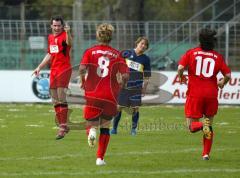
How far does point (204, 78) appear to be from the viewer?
13375 millimetres

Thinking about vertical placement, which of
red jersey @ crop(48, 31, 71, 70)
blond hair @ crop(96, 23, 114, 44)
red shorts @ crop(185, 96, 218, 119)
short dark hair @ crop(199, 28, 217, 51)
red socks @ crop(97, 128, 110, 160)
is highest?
blond hair @ crop(96, 23, 114, 44)

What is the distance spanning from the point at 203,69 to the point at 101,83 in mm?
1654

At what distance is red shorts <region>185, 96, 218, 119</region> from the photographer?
13375 millimetres

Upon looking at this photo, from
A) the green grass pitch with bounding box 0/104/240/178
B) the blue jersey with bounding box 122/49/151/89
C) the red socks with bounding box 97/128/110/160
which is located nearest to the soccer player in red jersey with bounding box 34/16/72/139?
the green grass pitch with bounding box 0/104/240/178

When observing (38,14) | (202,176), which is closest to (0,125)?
(202,176)

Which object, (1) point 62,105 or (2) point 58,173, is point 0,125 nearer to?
(1) point 62,105

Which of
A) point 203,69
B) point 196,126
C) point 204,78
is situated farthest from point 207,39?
point 196,126

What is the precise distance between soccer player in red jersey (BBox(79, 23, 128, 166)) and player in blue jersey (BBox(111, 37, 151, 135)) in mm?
4538

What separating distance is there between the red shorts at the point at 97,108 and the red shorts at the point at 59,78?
3.91 m

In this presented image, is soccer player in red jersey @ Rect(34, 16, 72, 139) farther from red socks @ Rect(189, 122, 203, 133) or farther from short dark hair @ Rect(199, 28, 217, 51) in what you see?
red socks @ Rect(189, 122, 203, 133)

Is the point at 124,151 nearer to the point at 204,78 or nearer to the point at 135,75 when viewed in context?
the point at 204,78

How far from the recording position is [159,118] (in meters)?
22.2

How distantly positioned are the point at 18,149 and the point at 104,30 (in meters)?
2.97

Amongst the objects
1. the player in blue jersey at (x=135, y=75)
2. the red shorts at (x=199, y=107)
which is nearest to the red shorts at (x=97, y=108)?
the red shorts at (x=199, y=107)
